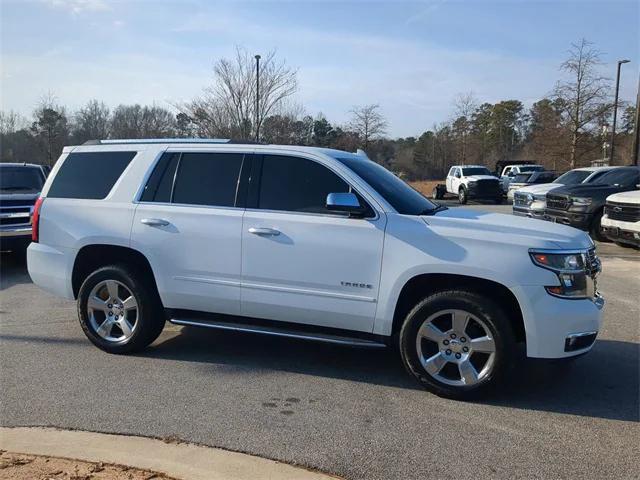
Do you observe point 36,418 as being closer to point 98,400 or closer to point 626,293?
point 98,400

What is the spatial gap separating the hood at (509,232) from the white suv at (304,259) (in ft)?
0.05

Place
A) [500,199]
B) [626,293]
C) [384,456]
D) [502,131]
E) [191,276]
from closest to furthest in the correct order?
[384,456]
[191,276]
[626,293]
[500,199]
[502,131]

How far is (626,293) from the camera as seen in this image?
8227mm

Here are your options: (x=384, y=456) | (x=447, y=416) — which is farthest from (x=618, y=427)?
(x=384, y=456)

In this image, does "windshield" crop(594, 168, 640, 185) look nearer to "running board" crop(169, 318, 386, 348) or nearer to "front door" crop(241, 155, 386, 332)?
"front door" crop(241, 155, 386, 332)

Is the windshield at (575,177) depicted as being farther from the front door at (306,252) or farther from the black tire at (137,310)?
the black tire at (137,310)

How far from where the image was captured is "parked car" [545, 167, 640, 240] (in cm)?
1316

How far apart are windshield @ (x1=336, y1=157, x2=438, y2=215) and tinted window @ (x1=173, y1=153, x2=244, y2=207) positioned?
3.23ft

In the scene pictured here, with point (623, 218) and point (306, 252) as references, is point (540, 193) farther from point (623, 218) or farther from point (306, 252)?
point (306, 252)

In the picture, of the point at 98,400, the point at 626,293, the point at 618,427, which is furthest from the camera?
the point at 626,293

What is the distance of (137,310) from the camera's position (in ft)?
17.2

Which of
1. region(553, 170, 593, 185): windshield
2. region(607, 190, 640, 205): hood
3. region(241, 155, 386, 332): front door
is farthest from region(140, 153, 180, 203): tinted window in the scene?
region(553, 170, 593, 185): windshield

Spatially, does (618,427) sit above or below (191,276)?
below

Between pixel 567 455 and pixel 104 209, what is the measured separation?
14.2 ft
